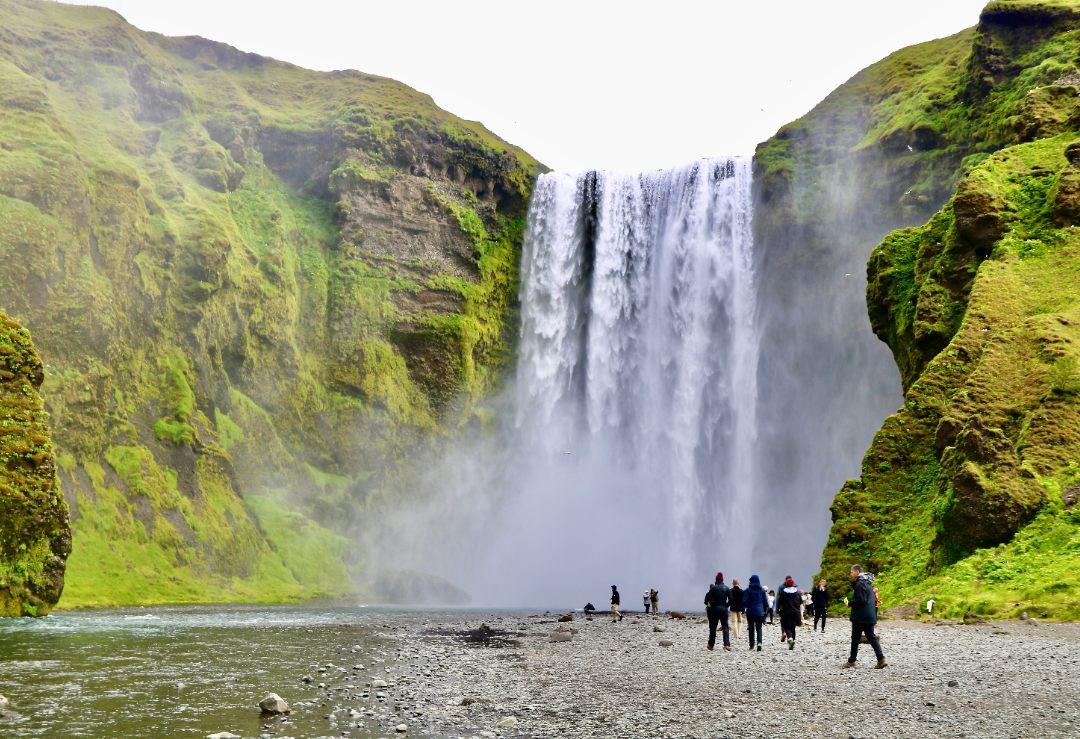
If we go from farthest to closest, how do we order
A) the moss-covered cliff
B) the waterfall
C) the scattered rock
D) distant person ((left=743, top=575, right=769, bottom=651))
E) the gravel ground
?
the waterfall → the moss-covered cliff → distant person ((left=743, top=575, right=769, bottom=651)) → the scattered rock → the gravel ground

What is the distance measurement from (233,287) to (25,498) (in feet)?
133

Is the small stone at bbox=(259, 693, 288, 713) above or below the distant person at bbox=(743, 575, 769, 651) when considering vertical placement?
below

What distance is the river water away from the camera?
14.1 meters

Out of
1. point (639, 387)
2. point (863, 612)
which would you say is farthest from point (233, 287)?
point (863, 612)

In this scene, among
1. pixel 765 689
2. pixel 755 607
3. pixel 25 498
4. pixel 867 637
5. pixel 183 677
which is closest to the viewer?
pixel 765 689

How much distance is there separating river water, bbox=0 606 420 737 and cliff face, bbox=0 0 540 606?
71.1 feet

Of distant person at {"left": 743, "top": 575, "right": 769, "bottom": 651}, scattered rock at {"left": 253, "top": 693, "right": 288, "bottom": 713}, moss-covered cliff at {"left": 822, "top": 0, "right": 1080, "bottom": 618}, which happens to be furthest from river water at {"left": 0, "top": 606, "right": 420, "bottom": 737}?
moss-covered cliff at {"left": 822, "top": 0, "right": 1080, "bottom": 618}

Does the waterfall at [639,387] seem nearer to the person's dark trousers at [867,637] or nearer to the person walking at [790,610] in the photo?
the person walking at [790,610]

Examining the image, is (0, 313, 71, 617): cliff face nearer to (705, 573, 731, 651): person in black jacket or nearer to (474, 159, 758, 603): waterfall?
(705, 573, 731, 651): person in black jacket

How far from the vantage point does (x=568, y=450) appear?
80.8m

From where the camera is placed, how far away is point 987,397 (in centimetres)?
3100

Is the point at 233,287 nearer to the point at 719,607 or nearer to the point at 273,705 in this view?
the point at 719,607

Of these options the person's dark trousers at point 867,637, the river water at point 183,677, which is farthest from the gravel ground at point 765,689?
the river water at point 183,677

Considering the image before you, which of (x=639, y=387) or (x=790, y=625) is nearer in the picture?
(x=790, y=625)
